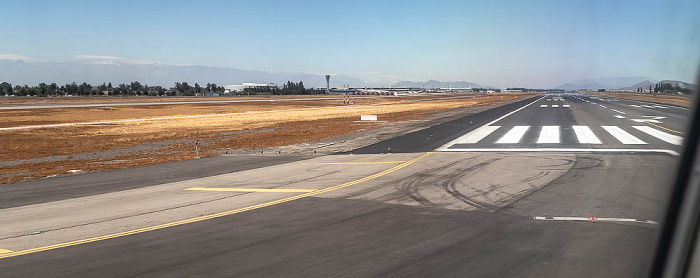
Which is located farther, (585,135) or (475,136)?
(475,136)

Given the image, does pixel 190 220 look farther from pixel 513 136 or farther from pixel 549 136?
pixel 549 136

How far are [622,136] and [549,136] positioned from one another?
2973 mm

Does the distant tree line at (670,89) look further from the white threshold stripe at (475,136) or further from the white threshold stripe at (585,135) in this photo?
the white threshold stripe at (475,136)

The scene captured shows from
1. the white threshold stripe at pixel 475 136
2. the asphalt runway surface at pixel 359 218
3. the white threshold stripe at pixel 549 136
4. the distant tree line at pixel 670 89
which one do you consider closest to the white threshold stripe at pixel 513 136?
the white threshold stripe at pixel 549 136

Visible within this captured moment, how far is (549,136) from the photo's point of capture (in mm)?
22141

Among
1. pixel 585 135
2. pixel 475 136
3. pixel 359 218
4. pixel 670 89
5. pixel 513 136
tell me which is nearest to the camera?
pixel 670 89

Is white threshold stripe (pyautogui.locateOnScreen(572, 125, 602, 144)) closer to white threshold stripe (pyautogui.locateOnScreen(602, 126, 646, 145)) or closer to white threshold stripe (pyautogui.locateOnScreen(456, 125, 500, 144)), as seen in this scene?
white threshold stripe (pyautogui.locateOnScreen(602, 126, 646, 145))

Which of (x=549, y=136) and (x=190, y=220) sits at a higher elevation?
(x=190, y=220)

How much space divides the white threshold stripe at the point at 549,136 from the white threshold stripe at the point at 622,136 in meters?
2.39

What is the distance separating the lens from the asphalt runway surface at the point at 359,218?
6.31m

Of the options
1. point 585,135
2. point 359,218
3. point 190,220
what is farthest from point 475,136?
point 190,220

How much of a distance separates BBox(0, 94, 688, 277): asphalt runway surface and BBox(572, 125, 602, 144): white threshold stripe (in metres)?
3.11

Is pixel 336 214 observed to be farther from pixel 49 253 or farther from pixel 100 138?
pixel 100 138

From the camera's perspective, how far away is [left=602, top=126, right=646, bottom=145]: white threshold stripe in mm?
18778
